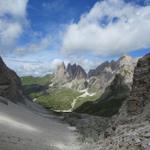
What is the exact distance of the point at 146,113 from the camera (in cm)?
3916

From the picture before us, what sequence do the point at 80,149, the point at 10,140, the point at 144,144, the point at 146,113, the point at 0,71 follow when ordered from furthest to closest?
the point at 0,71 < the point at 146,113 < the point at 80,149 < the point at 10,140 < the point at 144,144

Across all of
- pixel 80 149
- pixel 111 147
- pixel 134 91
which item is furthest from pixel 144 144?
pixel 134 91

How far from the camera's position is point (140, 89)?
4931 centimetres

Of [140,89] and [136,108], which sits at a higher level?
[140,89]

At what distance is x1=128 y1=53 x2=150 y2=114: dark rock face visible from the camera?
46312 millimetres

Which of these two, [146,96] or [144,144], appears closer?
[144,144]

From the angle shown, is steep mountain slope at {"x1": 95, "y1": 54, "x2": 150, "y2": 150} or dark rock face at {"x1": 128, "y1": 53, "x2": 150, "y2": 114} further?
dark rock face at {"x1": 128, "y1": 53, "x2": 150, "y2": 114}

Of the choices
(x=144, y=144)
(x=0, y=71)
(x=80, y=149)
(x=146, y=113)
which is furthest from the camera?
(x=0, y=71)

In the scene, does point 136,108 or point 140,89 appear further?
point 140,89

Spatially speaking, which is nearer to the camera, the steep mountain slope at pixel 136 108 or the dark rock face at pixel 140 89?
the steep mountain slope at pixel 136 108

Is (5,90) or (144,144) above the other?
(5,90)

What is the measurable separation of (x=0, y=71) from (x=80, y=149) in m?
66.8

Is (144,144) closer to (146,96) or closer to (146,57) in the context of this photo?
(146,96)

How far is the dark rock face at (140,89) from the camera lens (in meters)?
46.3
